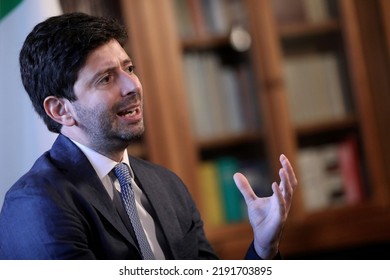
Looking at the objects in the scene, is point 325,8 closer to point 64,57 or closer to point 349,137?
point 349,137

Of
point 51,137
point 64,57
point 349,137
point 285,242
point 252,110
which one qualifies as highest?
point 64,57

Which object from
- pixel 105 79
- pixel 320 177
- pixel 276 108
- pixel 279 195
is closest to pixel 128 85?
pixel 105 79

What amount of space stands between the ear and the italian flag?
0.03 meters

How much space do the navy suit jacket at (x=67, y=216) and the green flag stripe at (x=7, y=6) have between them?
29 centimetres

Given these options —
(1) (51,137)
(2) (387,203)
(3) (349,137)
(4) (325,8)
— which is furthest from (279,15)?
(1) (51,137)

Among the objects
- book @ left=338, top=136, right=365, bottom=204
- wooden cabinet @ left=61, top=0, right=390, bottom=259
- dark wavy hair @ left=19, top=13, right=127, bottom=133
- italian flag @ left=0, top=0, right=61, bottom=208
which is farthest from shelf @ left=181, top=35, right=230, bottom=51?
dark wavy hair @ left=19, top=13, right=127, bottom=133

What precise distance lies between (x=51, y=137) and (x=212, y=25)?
975 mm

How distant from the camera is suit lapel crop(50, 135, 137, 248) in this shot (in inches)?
39.9

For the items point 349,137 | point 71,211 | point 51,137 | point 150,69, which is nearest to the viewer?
point 71,211

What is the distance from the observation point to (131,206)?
1.06 metres

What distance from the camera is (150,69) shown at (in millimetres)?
1874

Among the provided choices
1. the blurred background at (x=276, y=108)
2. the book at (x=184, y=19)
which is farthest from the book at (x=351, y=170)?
the book at (x=184, y=19)

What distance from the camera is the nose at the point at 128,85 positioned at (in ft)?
3.45

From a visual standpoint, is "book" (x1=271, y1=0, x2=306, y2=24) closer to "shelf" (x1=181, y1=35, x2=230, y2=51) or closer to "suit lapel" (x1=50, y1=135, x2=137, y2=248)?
"shelf" (x1=181, y1=35, x2=230, y2=51)
